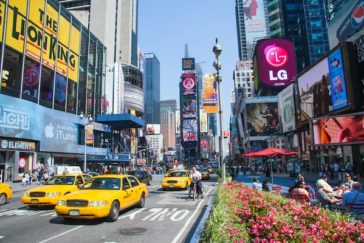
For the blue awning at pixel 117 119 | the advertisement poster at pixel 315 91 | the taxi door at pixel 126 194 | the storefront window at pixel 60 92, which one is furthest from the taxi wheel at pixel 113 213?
the blue awning at pixel 117 119

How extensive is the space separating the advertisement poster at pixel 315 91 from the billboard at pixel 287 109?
29.7 ft

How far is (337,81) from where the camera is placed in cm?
3528

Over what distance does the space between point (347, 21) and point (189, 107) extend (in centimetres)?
13338

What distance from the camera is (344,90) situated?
111 ft

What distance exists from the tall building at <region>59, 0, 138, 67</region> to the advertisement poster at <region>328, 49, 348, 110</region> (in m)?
84.4

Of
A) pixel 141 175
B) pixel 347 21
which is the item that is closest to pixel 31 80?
pixel 141 175

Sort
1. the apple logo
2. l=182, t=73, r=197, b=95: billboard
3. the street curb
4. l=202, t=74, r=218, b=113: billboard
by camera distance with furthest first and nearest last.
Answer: l=182, t=73, r=197, b=95: billboard < the apple logo < l=202, t=74, r=218, b=113: billboard < the street curb

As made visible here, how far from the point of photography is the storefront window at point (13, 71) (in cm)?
3845

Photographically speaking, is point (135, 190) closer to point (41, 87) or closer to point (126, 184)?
point (126, 184)

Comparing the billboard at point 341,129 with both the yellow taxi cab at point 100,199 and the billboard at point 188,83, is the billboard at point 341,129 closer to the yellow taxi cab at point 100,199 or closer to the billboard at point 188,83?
the yellow taxi cab at point 100,199

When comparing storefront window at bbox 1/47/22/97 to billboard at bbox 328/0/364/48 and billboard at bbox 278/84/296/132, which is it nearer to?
billboard at bbox 328/0/364/48

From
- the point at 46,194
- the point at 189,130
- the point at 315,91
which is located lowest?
the point at 46,194

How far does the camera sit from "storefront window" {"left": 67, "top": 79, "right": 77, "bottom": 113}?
5267cm

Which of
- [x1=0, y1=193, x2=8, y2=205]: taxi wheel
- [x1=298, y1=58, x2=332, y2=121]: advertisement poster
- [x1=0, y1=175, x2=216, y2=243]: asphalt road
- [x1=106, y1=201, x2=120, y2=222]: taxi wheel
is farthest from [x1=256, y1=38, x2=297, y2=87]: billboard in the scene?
[x1=106, y1=201, x2=120, y2=222]: taxi wheel
